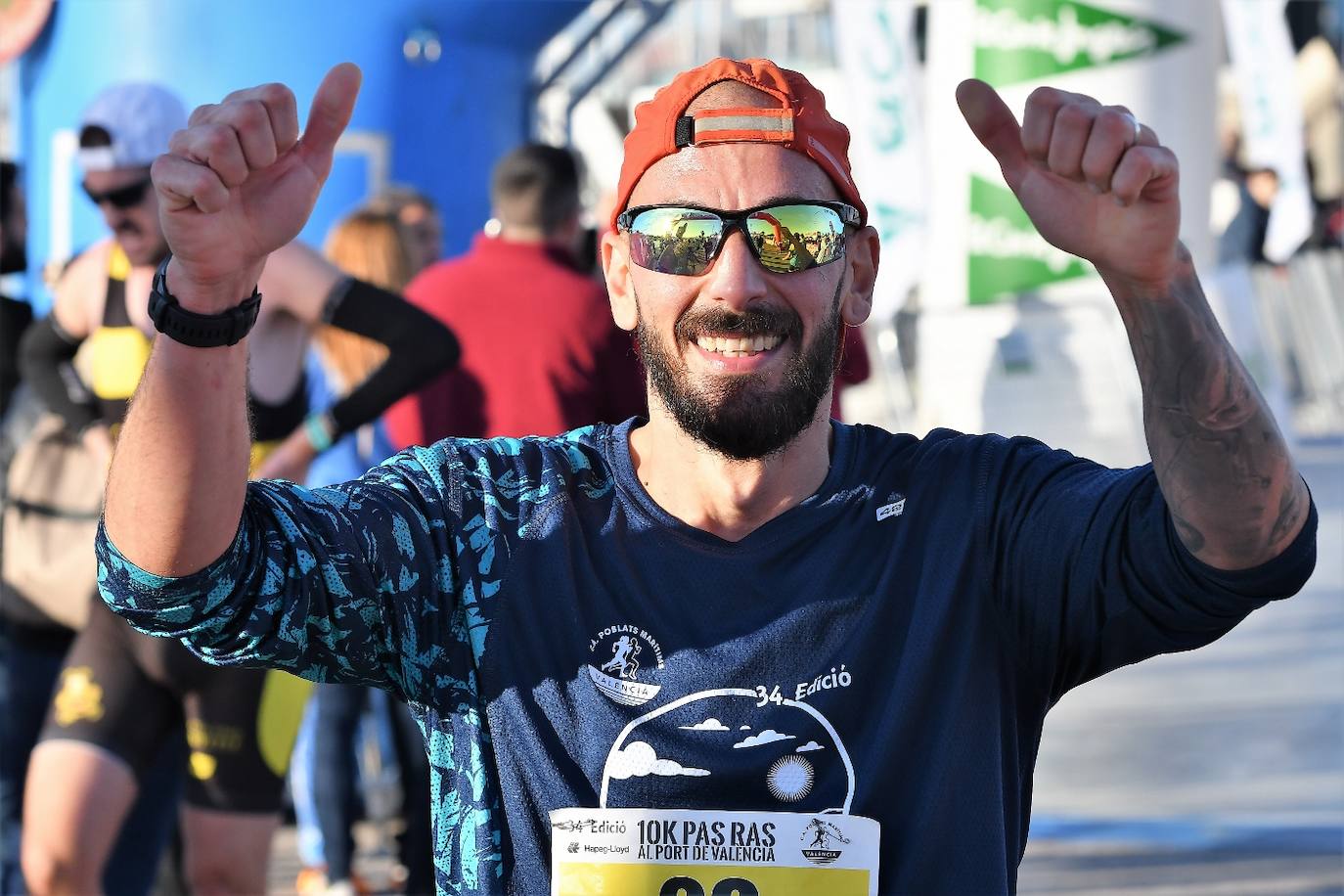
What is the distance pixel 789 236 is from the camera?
2.28 metres

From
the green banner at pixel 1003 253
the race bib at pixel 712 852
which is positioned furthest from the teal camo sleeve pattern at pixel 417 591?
the green banner at pixel 1003 253

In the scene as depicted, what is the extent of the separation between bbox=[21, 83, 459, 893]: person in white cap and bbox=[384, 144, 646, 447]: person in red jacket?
1.57ft

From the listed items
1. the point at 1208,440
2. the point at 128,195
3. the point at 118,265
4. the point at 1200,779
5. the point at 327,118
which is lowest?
the point at 1200,779

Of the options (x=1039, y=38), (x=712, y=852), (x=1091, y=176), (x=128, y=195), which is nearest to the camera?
(x=1091, y=176)

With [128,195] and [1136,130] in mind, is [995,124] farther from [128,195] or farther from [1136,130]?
[128,195]

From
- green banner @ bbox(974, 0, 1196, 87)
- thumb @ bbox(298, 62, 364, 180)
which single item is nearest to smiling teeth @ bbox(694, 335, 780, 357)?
thumb @ bbox(298, 62, 364, 180)

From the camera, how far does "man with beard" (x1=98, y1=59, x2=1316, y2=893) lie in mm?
1980

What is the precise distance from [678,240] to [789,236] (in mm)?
135

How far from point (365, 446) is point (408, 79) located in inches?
118

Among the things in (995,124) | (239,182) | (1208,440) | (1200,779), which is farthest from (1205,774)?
(239,182)

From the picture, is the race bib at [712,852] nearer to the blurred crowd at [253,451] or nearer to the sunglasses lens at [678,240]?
the sunglasses lens at [678,240]

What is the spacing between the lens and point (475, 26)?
28.3ft

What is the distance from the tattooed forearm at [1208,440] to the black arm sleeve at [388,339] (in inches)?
95.8

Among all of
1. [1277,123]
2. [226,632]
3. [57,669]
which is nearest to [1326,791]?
[57,669]
